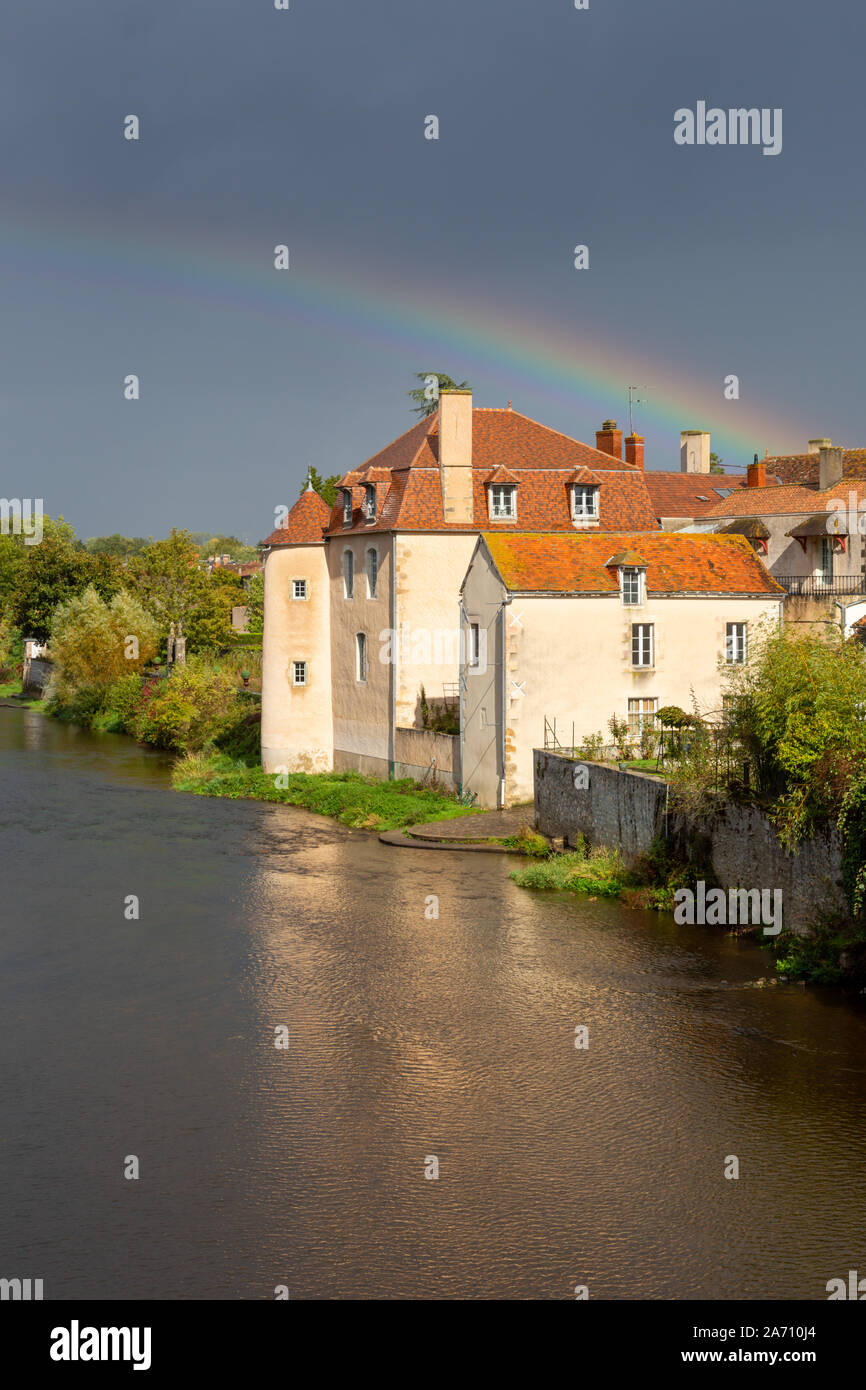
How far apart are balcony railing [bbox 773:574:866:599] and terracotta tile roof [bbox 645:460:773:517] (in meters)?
11.9

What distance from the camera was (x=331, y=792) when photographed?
150ft

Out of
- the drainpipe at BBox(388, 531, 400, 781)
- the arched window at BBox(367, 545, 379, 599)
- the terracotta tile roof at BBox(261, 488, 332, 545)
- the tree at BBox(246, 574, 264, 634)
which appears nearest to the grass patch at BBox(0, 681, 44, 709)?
the tree at BBox(246, 574, 264, 634)

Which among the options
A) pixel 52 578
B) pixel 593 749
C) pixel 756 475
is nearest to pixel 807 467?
pixel 756 475

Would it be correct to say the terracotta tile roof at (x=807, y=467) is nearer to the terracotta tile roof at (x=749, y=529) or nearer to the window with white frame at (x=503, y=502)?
the terracotta tile roof at (x=749, y=529)

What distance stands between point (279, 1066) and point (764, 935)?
11457 millimetres

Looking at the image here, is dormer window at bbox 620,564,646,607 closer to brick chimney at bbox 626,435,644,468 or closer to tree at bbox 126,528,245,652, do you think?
brick chimney at bbox 626,435,644,468

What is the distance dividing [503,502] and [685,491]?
33250 mm

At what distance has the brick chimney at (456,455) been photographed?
149 feet

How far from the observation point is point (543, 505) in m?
46.7

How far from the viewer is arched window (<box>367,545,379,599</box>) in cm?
4606

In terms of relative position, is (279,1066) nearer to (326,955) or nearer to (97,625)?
(326,955)

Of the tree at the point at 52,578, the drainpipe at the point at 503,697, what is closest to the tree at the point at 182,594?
the tree at the point at 52,578

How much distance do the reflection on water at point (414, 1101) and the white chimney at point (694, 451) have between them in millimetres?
60968
